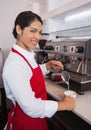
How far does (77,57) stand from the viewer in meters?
1.40

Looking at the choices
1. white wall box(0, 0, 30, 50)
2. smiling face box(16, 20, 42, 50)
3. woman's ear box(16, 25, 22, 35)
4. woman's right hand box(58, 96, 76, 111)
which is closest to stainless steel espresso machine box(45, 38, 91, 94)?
woman's right hand box(58, 96, 76, 111)

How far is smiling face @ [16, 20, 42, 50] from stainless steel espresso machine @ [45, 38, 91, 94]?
0.44 metres

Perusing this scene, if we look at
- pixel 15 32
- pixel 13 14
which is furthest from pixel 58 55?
pixel 13 14

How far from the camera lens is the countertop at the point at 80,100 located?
96cm

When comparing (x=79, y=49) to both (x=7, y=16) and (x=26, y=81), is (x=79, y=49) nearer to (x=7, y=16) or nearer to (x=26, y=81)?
(x=26, y=81)

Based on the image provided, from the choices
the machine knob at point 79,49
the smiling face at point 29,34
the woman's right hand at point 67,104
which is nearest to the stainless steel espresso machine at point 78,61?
the machine knob at point 79,49

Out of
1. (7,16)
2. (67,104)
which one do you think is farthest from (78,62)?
(7,16)

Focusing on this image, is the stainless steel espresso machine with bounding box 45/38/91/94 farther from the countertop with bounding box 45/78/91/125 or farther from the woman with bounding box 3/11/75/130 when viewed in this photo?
the woman with bounding box 3/11/75/130

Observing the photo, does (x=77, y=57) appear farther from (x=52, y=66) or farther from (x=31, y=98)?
(x=31, y=98)

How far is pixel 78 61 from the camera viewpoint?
4.63 ft

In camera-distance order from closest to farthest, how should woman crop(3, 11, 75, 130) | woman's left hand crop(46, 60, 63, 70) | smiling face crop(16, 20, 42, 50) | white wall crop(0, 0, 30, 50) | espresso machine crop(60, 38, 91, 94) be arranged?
1. woman crop(3, 11, 75, 130)
2. smiling face crop(16, 20, 42, 50)
3. espresso machine crop(60, 38, 91, 94)
4. woman's left hand crop(46, 60, 63, 70)
5. white wall crop(0, 0, 30, 50)

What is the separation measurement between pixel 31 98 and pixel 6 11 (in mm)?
2160

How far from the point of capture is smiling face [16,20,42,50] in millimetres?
1019

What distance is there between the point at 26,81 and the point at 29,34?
0.30 m
